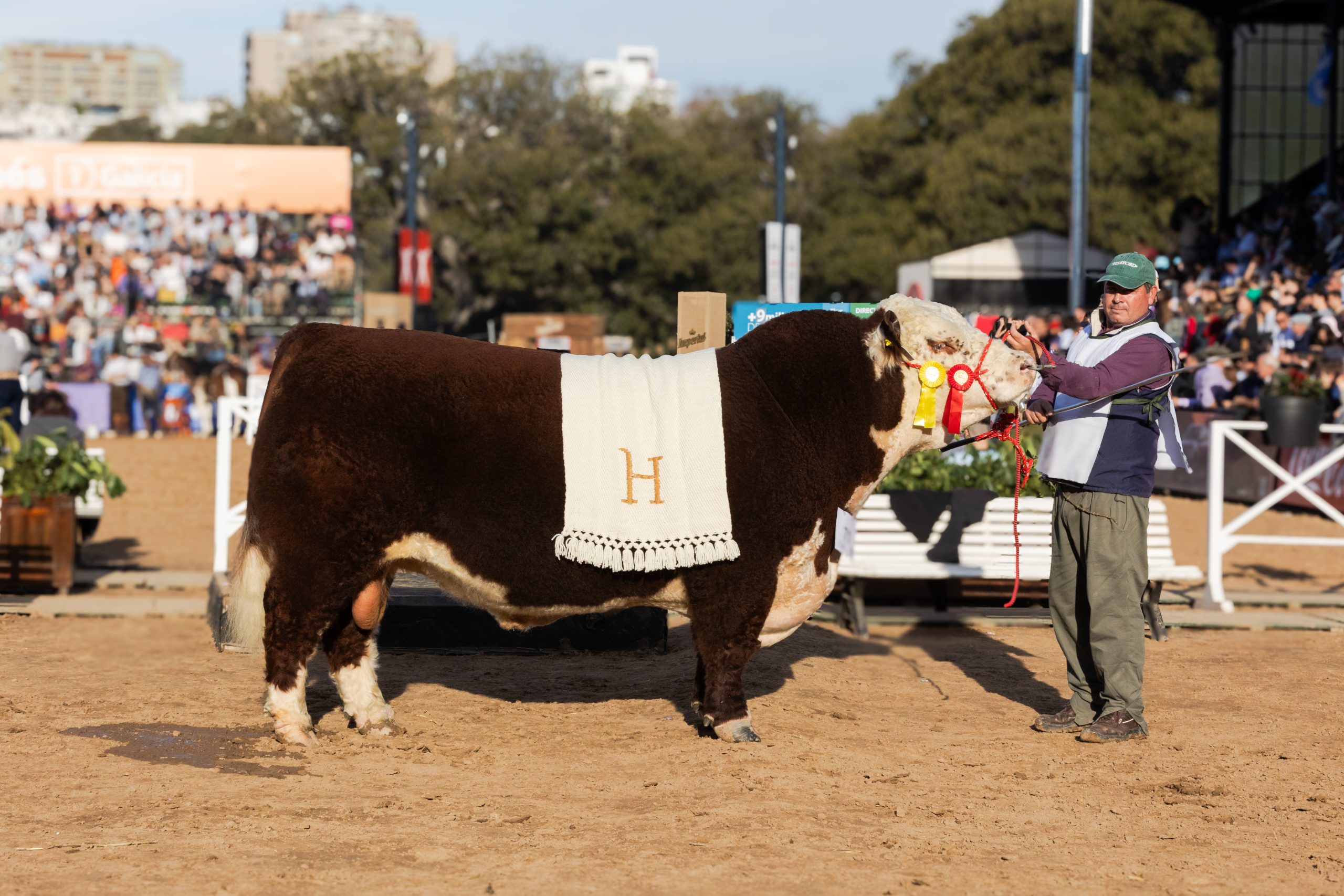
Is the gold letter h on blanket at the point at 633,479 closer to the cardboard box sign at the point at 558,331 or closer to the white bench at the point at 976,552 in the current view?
the white bench at the point at 976,552

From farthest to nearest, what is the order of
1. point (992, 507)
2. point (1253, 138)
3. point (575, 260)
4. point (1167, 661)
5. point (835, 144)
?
1. point (835, 144)
2. point (575, 260)
3. point (1253, 138)
4. point (992, 507)
5. point (1167, 661)

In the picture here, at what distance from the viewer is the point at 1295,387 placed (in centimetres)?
1191

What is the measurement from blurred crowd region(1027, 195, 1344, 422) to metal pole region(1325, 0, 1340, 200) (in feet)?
1.44

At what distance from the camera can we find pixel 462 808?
17.3 ft

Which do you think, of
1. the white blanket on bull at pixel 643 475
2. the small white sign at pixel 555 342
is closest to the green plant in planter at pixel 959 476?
→ the white blanket on bull at pixel 643 475

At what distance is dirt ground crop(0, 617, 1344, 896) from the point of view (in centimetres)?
459

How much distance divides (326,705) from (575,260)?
127 ft

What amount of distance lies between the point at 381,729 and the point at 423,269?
88.4 ft

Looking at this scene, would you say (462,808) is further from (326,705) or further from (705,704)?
(326,705)

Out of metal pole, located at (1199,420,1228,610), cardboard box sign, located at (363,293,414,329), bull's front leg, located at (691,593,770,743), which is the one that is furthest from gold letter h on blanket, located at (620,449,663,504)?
cardboard box sign, located at (363,293,414,329)

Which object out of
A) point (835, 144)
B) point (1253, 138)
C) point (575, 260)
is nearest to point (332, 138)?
point (575, 260)

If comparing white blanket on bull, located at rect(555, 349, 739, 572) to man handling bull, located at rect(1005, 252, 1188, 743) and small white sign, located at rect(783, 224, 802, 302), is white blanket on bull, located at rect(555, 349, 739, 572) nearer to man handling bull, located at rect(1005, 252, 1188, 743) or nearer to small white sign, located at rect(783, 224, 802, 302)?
man handling bull, located at rect(1005, 252, 1188, 743)

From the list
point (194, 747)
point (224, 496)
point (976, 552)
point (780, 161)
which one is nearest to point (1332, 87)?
point (780, 161)

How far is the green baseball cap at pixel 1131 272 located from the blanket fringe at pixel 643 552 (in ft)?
7.06
